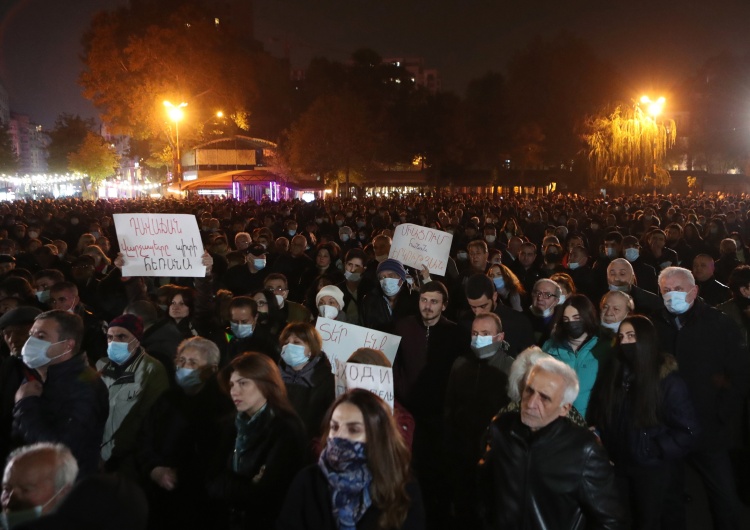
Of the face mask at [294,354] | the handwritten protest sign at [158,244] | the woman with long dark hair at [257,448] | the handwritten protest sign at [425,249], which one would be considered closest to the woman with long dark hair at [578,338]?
the face mask at [294,354]

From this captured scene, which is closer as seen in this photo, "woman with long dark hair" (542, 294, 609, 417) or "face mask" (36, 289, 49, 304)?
"woman with long dark hair" (542, 294, 609, 417)

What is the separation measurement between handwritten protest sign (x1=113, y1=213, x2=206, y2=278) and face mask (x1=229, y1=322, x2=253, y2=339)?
2.02 meters

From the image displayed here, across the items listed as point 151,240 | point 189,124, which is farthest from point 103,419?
point 189,124

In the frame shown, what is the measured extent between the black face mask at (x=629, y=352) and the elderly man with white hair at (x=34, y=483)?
2907mm

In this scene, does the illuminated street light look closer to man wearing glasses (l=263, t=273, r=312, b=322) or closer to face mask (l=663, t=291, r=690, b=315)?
man wearing glasses (l=263, t=273, r=312, b=322)

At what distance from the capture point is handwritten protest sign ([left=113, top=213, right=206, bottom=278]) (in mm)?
7480

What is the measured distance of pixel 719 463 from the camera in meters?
4.72

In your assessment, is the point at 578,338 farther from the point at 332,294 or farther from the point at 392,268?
the point at 332,294

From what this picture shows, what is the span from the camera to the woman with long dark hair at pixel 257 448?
367 centimetres

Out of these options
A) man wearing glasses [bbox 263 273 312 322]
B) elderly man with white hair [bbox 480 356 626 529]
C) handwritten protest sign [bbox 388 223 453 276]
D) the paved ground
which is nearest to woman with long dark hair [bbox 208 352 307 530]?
elderly man with white hair [bbox 480 356 626 529]

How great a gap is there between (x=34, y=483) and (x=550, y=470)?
206 cm

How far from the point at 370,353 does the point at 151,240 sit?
154 inches

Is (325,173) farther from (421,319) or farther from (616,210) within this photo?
(421,319)

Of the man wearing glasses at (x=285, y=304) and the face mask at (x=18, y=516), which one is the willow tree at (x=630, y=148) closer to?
the man wearing glasses at (x=285, y=304)
